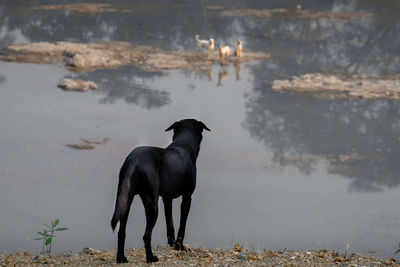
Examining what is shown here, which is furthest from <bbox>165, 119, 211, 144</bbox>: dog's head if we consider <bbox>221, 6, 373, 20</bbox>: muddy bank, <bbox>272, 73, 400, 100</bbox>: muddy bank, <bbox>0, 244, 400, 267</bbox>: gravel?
<bbox>221, 6, 373, 20</bbox>: muddy bank

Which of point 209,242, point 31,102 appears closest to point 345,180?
point 209,242

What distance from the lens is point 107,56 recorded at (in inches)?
931

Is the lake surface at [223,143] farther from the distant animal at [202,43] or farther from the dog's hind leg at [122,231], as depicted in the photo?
the dog's hind leg at [122,231]

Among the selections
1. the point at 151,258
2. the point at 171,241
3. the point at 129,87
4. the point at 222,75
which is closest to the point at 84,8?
the point at 222,75

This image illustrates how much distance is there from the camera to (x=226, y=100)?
19922 millimetres

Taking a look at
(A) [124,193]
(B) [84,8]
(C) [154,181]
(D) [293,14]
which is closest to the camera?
(A) [124,193]

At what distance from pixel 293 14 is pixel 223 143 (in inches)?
672

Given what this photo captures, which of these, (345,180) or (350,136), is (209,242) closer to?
(345,180)

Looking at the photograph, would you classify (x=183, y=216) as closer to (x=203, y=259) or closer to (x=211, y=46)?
(x=203, y=259)

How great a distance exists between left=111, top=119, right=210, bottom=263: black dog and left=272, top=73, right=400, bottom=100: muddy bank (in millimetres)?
12161

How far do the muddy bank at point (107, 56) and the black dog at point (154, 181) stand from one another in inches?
557

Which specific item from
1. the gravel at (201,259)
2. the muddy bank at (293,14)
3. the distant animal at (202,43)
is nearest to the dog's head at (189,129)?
the gravel at (201,259)

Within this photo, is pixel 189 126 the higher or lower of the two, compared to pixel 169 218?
higher

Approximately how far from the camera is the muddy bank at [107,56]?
75.5 ft
